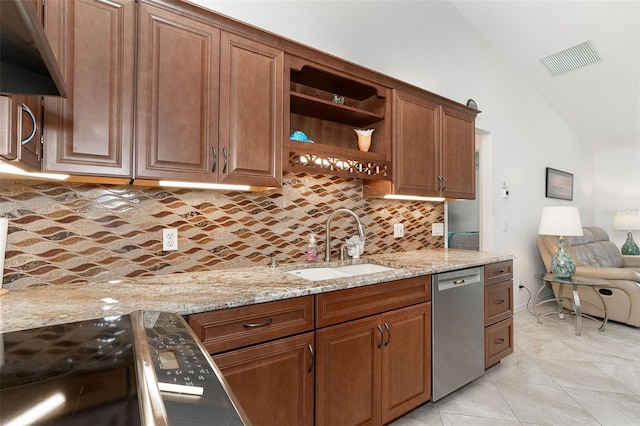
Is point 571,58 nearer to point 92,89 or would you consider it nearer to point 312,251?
point 312,251

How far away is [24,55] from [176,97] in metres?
0.67

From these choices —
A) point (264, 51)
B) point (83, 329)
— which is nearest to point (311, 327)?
point (83, 329)

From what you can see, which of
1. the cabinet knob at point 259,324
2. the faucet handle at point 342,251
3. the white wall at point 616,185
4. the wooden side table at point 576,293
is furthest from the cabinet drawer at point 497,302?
the white wall at point 616,185

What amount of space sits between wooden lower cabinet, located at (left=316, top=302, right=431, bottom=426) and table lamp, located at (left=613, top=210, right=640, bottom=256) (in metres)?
5.54

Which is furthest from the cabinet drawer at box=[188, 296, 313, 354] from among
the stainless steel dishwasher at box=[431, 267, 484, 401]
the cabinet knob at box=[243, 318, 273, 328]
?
the stainless steel dishwasher at box=[431, 267, 484, 401]

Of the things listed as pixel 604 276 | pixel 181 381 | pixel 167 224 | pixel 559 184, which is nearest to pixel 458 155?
pixel 167 224

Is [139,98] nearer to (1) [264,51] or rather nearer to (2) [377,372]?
(1) [264,51]

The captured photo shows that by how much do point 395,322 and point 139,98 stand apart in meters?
1.70

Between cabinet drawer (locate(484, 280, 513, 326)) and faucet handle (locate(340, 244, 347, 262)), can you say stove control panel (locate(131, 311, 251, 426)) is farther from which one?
cabinet drawer (locate(484, 280, 513, 326))

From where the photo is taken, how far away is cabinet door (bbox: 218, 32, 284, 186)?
1536mm

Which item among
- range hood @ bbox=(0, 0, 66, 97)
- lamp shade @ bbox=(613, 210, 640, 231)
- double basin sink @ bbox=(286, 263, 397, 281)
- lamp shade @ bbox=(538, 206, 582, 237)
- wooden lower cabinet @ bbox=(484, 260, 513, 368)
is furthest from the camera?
lamp shade @ bbox=(613, 210, 640, 231)

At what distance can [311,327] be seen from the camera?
55.8 inches

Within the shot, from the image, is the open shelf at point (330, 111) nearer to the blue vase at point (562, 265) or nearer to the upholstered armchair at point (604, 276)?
the blue vase at point (562, 265)

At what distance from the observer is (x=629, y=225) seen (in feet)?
16.8
